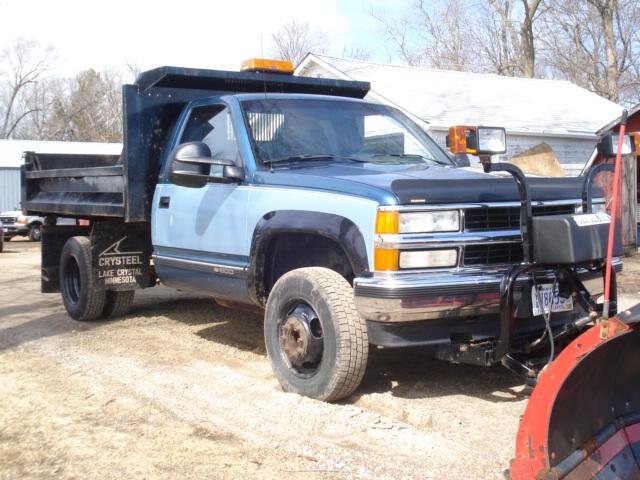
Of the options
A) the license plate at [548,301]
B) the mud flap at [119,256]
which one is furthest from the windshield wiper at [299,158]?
the mud flap at [119,256]

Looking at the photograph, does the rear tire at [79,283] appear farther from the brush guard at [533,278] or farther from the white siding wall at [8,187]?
the white siding wall at [8,187]

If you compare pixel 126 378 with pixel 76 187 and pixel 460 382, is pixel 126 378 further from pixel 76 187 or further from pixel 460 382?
pixel 76 187

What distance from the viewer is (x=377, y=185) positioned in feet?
14.7

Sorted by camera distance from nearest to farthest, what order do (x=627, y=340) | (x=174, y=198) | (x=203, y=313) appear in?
(x=627, y=340) → (x=174, y=198) → (x=203, y=313)

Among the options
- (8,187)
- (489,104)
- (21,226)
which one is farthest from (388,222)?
(8,187)

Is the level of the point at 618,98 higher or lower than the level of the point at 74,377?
higher

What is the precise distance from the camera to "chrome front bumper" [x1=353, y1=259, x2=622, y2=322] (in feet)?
14.0

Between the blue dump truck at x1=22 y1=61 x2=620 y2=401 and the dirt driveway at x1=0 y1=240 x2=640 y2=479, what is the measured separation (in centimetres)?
35

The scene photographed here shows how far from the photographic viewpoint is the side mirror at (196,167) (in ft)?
17.7

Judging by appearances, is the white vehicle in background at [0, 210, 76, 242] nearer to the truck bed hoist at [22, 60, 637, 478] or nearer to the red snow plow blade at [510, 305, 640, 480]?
the truck bed hoist at [22, 60, 637, 478]

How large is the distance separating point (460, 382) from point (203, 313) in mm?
3654

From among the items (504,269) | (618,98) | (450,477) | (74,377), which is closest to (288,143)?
(504,269)

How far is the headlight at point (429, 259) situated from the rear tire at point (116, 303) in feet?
13.7

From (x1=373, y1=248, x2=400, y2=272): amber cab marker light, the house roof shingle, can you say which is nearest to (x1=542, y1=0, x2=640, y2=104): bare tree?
the house roof shingle
